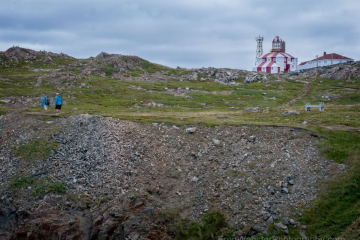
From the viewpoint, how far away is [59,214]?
20.1 m

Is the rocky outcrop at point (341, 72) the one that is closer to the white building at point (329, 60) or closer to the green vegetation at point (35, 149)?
the white building at point (329, 60)

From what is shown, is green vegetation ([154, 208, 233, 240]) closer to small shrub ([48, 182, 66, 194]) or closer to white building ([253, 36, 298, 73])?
small shrub ([48, 182, 66, 194])

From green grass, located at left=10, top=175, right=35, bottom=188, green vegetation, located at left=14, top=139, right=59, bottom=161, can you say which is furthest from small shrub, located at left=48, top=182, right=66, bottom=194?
green vegetation, located at left=14, top=139, right=59, bottom=161

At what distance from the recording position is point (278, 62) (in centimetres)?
A: 11544

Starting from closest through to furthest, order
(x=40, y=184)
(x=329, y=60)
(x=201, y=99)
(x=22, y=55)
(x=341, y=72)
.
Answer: (x=40, y=184), (x=201, y=99), (x=22, y=55), (x=341, y=72), (x=329, y=60)

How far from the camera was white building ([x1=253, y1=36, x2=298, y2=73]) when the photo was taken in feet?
375

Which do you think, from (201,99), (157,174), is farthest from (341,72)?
(157,174)

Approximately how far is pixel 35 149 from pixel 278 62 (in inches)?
4189

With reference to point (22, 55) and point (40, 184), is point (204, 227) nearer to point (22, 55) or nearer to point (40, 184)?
point (40, 184)

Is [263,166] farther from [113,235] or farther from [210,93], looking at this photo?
[210,93]

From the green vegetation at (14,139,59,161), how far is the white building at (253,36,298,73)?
331 feet

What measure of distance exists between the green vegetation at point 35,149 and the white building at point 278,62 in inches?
3973

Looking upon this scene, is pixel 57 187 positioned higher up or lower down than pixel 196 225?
higher up

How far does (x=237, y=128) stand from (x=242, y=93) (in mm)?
36710
